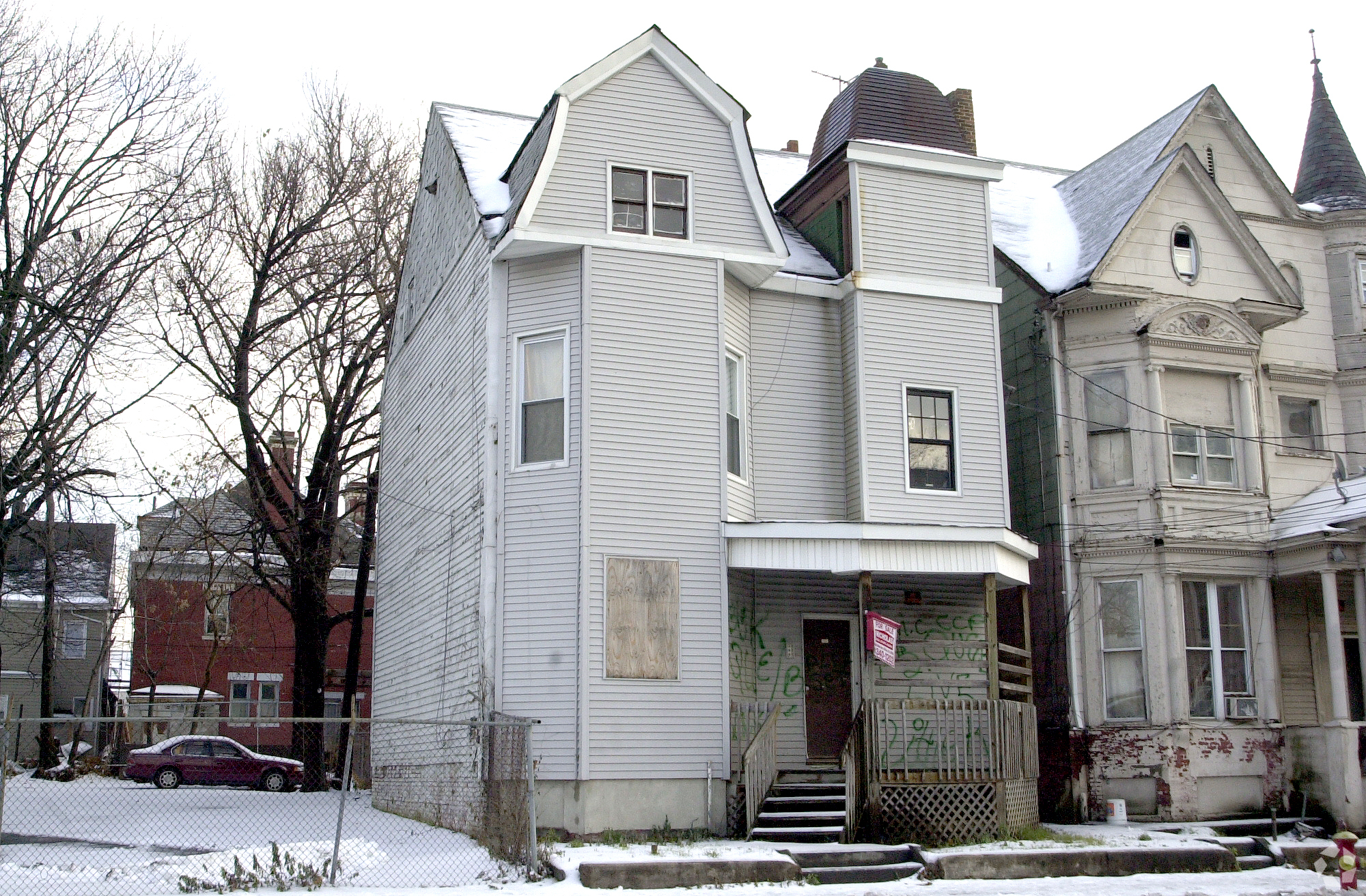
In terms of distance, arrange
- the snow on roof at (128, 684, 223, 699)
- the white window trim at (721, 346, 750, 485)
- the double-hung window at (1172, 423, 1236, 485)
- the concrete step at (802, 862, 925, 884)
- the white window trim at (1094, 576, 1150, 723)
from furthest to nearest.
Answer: the snow on roof at (128, 684, 223, 699) < the double-hung window at (1172, 423, 1236, 485) < the white window trim at (1094, 576, 1150, 723) < the white window trim at (721, 346, 750, 485) < the concrete step at (802, 862, 925, 884)

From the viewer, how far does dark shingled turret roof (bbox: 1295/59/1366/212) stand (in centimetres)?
2202

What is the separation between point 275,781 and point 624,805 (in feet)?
56.4

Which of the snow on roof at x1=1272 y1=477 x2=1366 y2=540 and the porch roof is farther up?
the snow on roof at x1=1272 y1=477 x2=1366 y2=540

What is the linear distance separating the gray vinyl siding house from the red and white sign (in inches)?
20.8

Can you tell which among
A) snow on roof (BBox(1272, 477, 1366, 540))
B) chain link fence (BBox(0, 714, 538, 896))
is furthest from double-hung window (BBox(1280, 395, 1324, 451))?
chain link fence (BBox(0, 714, 538, 896))

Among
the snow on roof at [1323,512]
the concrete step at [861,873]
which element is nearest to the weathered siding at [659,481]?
the concrete step at [861,873]

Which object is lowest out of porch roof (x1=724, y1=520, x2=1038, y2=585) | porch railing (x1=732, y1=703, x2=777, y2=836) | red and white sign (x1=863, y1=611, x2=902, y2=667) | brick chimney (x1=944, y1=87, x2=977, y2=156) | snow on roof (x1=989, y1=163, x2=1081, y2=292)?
porch railing (x1=732, y1=703, x2=777, y2=836)

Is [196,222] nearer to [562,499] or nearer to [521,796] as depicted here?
[562,499]

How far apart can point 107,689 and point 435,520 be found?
28.5 meters

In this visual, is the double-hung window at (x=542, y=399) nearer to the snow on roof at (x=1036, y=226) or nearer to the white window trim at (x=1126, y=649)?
the snow on roof at (x=1036, y=226)

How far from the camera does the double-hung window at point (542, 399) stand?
50.9 ft

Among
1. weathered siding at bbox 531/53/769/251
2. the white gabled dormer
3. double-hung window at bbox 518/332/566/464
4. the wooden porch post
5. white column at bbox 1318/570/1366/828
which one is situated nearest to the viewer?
the wooden porch post

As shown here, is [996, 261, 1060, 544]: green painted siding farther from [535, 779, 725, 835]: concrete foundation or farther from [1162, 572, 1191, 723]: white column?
[535, 779, 725, 835]: concrete foundation

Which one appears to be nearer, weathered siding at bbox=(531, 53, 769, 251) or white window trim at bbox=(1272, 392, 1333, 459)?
weathered siding at bbox=(531, 53, 769, 251)
